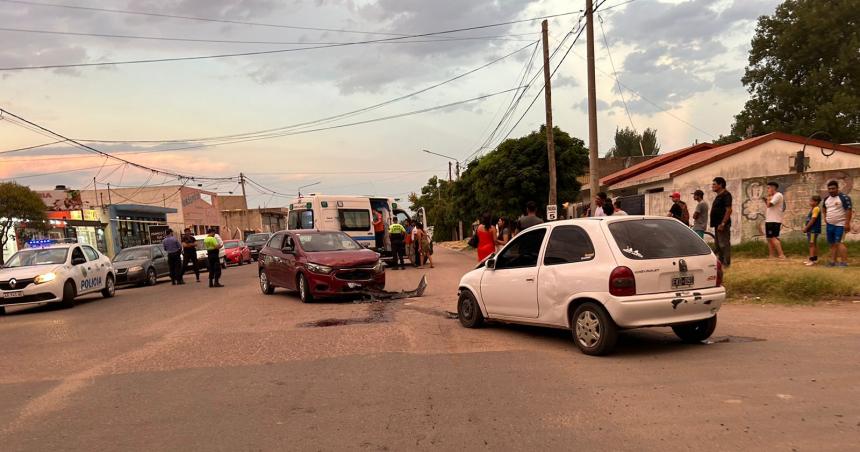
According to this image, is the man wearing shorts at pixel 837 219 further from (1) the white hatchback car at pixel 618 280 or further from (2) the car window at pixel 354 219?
(2) the car window at pixel 354 219

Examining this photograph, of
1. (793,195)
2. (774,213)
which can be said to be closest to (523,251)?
(774,213)

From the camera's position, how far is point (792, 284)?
9.77 m

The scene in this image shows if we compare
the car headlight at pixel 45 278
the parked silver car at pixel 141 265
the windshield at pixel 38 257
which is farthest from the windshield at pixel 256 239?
the car headlight at pixel 45 278

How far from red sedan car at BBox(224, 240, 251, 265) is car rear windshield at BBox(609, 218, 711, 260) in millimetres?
26549

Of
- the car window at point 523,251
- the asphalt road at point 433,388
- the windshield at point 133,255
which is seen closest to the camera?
the asphalt road at point 433,388

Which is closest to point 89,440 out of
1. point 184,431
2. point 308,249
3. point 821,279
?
point 184,431

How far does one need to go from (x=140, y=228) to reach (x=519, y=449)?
47353 mm

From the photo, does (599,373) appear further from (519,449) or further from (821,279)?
(821,279)

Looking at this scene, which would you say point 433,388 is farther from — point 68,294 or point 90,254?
point 90,254

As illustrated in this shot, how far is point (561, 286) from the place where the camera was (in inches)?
265

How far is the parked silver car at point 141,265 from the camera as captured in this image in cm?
1989

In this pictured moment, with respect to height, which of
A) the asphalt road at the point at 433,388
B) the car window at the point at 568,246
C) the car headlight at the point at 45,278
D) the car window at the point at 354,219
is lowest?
the asphalt road at the point at 433,388

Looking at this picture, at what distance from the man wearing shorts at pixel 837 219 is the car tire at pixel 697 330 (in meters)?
6.43

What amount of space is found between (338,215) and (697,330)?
48.6ft
